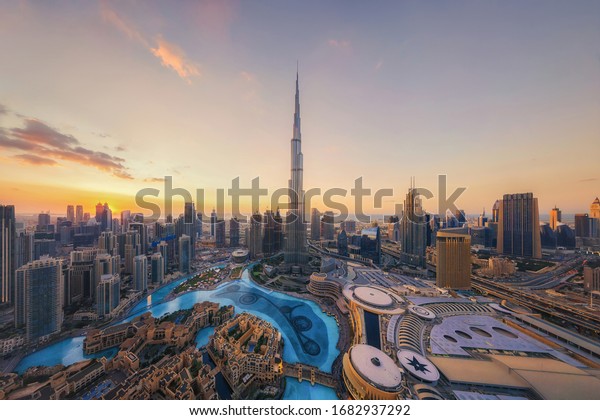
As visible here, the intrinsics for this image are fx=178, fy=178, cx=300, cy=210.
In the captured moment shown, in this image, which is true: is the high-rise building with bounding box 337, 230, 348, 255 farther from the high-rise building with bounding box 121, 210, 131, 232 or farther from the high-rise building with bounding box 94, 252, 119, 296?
the high-rise building with bounding box 121, 210, 131, 232

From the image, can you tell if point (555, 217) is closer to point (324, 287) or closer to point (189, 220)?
point (324, 287)

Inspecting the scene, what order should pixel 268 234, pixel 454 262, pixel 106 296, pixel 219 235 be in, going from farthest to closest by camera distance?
pixel 219 235 < pixel 268 234 < pixel 454 262 < pixel 106 296

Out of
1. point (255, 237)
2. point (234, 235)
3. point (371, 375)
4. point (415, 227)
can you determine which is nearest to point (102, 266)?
point (255, 237)

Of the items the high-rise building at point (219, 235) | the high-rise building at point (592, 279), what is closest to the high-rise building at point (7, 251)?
the high-rise building at point (219, 235)

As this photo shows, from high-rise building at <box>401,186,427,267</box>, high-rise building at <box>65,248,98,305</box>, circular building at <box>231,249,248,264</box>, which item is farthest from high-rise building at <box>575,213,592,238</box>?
high-rise building at <box>65,248,98,305</box>

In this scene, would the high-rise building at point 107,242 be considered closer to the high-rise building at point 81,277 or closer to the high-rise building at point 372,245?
the high-rise building at point 81,277
